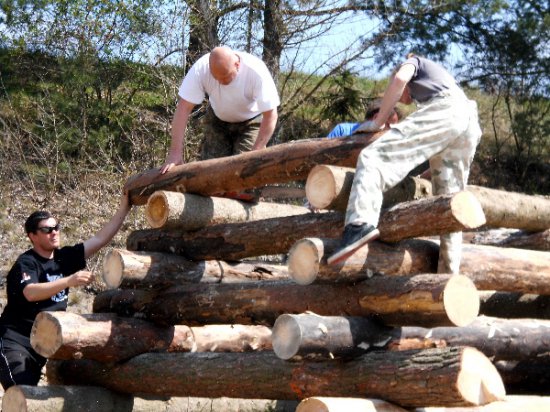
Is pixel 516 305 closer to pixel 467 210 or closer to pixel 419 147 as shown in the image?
pixel 419 147

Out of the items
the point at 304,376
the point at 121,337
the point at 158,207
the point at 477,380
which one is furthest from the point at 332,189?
the point at 121,337

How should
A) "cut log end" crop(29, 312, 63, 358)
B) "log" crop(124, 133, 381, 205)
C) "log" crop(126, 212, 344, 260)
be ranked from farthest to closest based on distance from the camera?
"cut log end" crop(29, 312, 63, 358) < "log" crop(126, 212, 344, 260) < "log" crop(124, 133, 381, 205)

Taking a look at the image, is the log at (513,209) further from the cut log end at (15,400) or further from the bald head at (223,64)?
the cut log end at (15,400)

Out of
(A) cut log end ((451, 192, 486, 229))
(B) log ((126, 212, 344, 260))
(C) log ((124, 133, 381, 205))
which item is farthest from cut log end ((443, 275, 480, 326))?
(C) log ((124, 133, 381, 205))

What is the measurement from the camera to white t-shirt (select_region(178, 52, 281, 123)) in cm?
821

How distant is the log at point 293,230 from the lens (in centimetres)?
618

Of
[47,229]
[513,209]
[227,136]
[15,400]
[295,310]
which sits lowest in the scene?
[15,400]

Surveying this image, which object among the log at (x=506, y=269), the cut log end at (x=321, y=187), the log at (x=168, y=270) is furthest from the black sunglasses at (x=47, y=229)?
the log at (x=506, y=269)

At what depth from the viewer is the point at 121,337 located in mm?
7770

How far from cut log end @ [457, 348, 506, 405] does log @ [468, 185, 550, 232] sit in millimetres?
1864

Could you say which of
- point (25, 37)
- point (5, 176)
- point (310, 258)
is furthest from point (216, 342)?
point (25, 37)

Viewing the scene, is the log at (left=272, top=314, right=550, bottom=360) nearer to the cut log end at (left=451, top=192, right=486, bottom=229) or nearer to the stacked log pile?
the stacked log pile

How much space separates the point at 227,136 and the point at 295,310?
2.39 metres

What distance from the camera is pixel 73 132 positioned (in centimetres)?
1555
